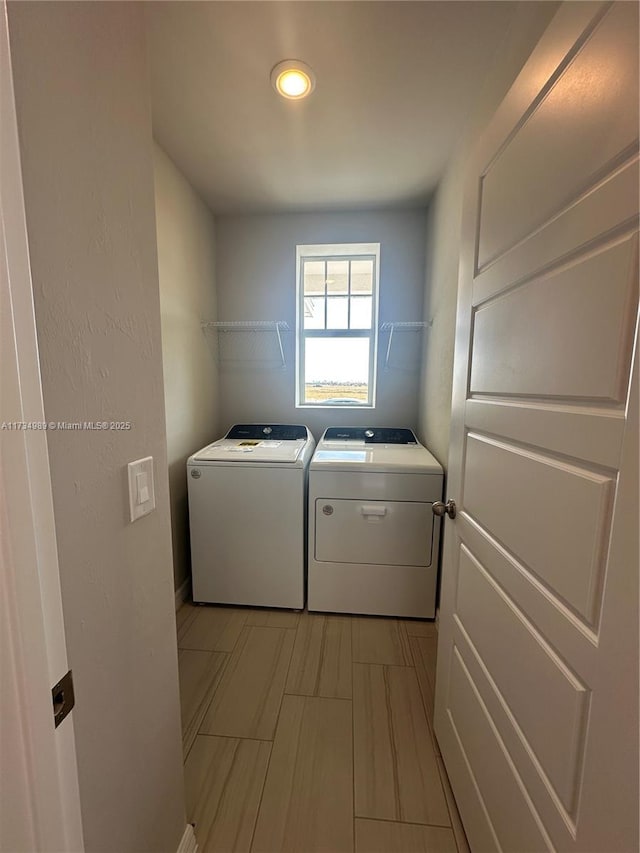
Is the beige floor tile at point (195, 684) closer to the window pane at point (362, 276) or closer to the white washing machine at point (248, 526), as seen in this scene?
the white washing machine at point (248, 526)

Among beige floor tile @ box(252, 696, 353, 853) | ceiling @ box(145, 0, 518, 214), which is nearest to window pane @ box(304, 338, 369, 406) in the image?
ceiling @ box(145, 0, 518, 214)

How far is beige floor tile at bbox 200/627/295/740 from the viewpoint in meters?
1.37

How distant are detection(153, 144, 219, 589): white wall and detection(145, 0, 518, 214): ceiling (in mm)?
199

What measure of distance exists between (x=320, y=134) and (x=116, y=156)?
1460 mm

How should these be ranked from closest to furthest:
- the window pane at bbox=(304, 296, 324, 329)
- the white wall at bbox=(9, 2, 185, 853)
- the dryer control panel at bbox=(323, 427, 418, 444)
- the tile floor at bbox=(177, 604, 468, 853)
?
the white wall at bbox=(9, 2, 185, 853) → the tile floor at bbox=(177, 604, 468, 853) → the dryer control panel at bbox=(323, 427, 418, 444) → the window pane at bbox=(304, 296, 324, 329)

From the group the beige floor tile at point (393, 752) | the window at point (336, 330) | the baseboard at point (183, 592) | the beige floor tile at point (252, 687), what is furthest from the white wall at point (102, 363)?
the window at point (336, 330)

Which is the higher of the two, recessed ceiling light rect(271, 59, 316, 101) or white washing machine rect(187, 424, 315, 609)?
recessed ceiling light rect(271, 59, 316, 101)

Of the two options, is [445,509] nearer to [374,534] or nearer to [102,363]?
[374,534]

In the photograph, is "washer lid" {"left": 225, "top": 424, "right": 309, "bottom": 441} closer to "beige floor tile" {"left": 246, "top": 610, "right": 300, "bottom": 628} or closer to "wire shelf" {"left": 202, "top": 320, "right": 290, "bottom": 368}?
"wire shelf" {"left": 202, "top": 320, "right": 290, "bottom": 368}

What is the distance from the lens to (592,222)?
23.3 inches

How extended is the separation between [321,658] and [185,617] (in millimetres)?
868

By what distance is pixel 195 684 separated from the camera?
1.56 m

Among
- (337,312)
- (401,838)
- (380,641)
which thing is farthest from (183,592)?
(337,312)

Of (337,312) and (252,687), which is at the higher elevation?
(337,312)
